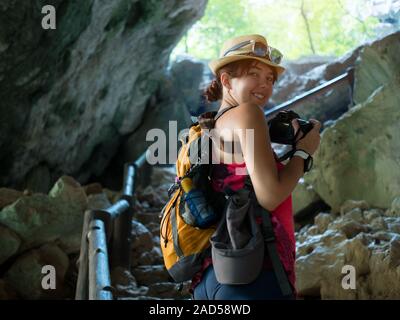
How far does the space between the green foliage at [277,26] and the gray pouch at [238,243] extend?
1919cm

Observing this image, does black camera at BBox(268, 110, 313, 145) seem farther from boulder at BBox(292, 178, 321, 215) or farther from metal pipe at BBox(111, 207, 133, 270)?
boulder at BBox(292, 178, 321, 215)

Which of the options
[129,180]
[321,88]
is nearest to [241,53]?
[321,88]

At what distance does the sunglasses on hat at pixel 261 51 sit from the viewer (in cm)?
179

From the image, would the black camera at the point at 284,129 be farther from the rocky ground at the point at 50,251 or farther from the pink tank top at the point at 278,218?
the rocky ground at the point at 50,251

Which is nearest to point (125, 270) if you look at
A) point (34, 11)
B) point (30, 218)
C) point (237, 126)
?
point (30, 218)

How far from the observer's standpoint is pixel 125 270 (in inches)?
184

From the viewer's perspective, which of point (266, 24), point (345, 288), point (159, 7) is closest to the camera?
point (345, 288)

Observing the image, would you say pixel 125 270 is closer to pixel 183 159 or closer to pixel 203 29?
pixel 183 159

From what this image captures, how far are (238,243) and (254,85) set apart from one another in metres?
0.55

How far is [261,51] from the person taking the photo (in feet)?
5.90

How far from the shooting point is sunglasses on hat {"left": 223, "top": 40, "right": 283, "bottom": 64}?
70.7 inches

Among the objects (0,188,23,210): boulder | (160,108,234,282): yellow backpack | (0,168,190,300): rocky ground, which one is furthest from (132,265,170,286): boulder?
(160,108,234,282): yellow backpack

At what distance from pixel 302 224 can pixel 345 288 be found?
7.71 feet

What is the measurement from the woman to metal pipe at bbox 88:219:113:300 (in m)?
0.82
